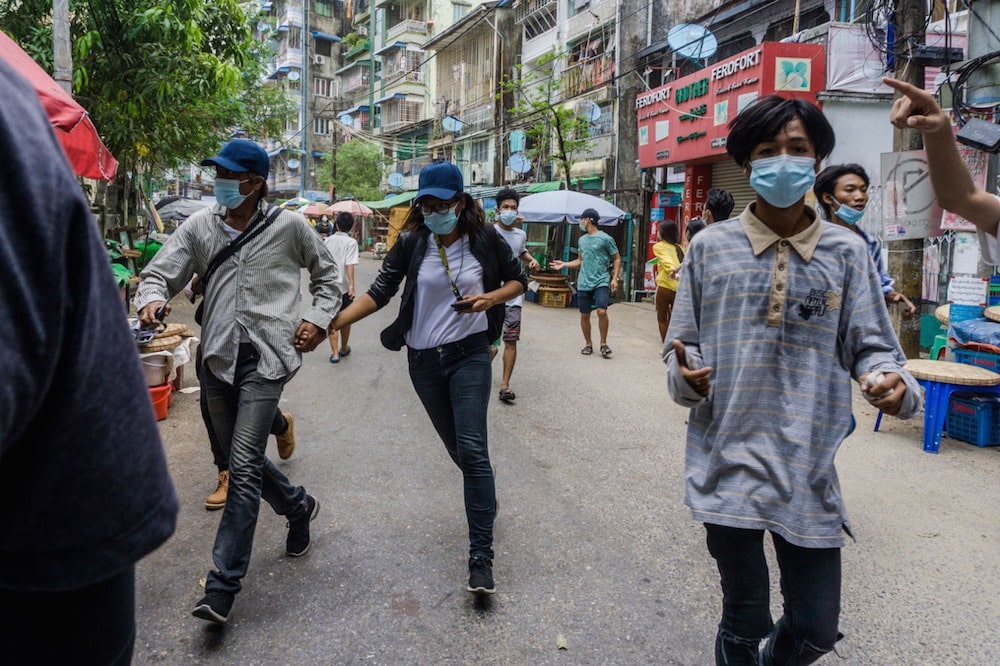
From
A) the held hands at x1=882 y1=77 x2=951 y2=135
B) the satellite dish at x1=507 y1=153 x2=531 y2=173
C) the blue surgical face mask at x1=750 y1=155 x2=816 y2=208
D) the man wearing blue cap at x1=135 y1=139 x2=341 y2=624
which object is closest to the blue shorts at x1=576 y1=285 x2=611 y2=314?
the man wearing blue cap at x1=135 y1=139 x2=341 y2=624

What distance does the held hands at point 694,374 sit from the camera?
2.04 m

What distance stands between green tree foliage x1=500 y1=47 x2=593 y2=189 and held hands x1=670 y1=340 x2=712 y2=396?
17.6 meters

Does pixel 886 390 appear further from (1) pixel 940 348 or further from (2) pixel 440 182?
(1) pixel 940 348

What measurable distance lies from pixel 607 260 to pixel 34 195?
9.22 m

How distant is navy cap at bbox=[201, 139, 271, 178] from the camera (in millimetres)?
3580

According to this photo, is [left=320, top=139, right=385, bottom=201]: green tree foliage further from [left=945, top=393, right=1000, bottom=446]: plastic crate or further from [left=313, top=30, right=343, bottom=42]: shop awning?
[left=945, top=393, right=1000, bottom=446]: plastic crate

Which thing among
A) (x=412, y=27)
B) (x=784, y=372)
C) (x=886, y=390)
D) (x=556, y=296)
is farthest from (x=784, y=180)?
(x=412, y=27)

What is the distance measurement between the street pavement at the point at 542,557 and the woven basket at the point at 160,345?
589 millimetres

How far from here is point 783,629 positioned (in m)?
2.18

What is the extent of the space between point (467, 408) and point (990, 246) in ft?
6.83

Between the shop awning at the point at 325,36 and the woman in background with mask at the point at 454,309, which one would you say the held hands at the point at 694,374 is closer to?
the woman in background with mask at the point at 454,309

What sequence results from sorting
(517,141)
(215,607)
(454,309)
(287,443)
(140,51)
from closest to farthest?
(215,607), (454,309), (287,443), (140,51), (517,141)

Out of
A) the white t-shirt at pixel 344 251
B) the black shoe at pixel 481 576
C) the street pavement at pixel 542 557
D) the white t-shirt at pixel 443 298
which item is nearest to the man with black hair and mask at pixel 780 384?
the street pavement at pixel 542 557

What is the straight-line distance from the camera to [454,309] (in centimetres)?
353
